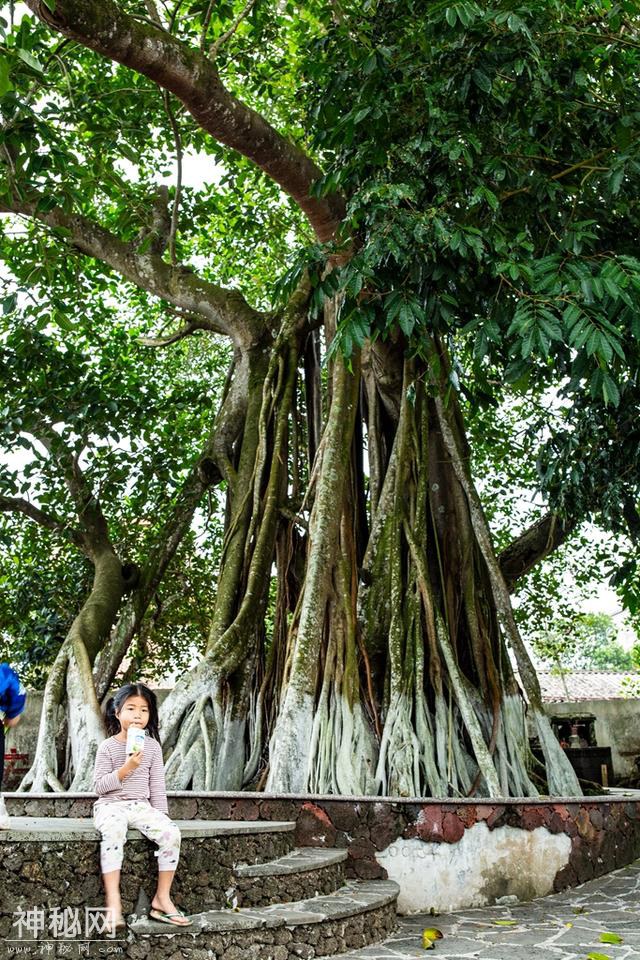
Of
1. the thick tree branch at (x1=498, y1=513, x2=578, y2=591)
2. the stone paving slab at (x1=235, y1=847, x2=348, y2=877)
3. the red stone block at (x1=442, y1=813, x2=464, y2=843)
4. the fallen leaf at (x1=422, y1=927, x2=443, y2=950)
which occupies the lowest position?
the fallen leaf at (x1=422, y1=927, x2=443, y2=950)

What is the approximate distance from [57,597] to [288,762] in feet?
12.6

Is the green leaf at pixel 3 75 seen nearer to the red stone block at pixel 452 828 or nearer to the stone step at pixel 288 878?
the stone step at pixel 288 878

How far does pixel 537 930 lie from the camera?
3.73 meters

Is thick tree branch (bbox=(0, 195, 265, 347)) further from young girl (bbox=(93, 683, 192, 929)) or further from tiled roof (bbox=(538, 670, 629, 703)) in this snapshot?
tiled roof (bbox=(538, 670, 629, 703))

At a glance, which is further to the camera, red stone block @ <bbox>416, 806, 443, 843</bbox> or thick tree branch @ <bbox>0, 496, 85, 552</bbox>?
thick tree branch @ <bbox>0, 496, 85, 552</bbox>

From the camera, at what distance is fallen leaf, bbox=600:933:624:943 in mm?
3461

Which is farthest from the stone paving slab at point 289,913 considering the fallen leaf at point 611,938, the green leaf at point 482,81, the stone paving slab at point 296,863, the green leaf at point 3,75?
the green leaf at point 482,81

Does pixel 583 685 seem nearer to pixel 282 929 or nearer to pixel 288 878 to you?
pixel 288 878

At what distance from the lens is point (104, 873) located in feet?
9.26

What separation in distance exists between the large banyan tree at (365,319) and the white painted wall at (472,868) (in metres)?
0.33

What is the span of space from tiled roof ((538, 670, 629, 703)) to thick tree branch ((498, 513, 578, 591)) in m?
11.7

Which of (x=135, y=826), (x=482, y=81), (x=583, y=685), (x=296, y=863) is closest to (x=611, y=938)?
(x=296, y=863)

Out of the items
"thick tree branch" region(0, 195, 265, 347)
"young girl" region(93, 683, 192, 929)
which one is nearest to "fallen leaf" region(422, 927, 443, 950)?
"young girl" region(93, 683, 192, 929)

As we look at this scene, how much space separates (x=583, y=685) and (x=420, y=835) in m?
17.8
